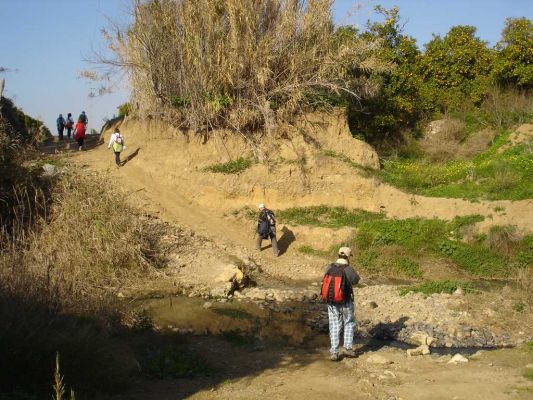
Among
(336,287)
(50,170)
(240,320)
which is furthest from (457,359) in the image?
(50,170)

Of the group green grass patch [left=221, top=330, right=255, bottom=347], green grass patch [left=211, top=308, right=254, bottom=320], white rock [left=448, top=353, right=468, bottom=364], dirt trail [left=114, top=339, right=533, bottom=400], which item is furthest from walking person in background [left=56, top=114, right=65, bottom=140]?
white rock [left=448, top=353, right=468, bottom=364]

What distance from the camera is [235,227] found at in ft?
61.9

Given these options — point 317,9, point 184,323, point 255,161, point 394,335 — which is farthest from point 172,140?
point 394,335

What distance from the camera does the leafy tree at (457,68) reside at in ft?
86.4

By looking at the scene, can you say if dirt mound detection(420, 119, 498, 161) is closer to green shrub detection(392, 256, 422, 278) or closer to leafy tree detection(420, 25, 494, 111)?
leafy tree detection(420, 25, 494, 111)

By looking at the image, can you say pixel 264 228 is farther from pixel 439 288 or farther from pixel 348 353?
pixel 348 353

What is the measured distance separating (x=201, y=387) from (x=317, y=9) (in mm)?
15259

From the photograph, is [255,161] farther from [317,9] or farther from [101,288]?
[101,288]

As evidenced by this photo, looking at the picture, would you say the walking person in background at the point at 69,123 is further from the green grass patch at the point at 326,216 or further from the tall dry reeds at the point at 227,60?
the green grass patch at the point at 326,216

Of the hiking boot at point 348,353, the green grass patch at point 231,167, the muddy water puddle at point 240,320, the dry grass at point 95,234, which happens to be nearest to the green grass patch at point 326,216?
the green grass patch at point 231,167

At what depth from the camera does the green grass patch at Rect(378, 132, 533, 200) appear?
744 inches

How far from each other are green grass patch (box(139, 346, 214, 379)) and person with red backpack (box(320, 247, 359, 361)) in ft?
6.44

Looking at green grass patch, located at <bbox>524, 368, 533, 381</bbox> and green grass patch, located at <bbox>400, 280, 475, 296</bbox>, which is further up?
green grass patch, located at <bbox>400, 280, 475, 296</bbox>

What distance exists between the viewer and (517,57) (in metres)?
25.7
